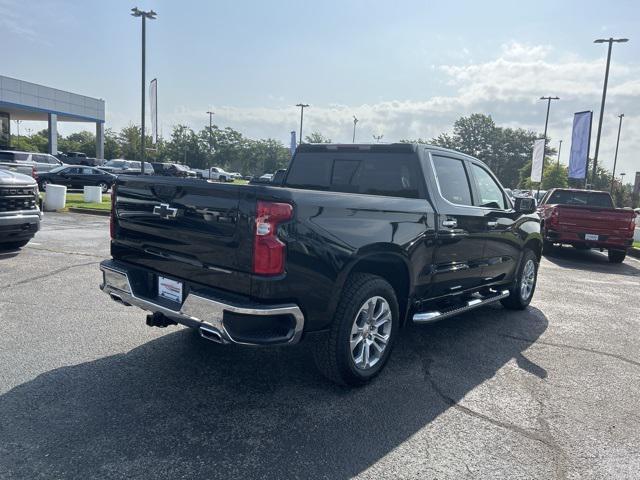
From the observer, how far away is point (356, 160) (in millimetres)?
4883

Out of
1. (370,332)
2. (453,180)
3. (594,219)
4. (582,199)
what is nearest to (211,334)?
(370,332)

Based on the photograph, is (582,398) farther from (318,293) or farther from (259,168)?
(259,168)

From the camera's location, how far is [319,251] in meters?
3.30

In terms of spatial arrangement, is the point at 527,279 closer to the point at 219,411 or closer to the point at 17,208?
the point at 219,411

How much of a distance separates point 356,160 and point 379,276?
4.52ft

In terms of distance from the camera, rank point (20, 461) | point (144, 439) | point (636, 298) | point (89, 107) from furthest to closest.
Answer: point (89, 107) < point (636, 298) < point (144, 439) < point (20, 461)

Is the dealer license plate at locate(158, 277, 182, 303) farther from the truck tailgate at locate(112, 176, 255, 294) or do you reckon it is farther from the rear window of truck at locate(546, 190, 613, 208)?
the rear window of truck at locate(546, 190, 613, 208)

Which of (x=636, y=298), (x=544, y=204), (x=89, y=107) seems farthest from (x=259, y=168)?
(x=636, y=298)

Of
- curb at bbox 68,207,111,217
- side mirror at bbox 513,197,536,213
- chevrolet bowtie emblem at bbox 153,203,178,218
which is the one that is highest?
side mirror at bbox 513,197,536,213

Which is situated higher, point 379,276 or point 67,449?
point 379,276

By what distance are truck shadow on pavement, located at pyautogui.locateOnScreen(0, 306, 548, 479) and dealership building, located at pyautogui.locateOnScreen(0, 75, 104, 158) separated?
3873 cm

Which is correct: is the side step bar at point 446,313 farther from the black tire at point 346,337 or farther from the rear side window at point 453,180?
the rear side window at point 453,180

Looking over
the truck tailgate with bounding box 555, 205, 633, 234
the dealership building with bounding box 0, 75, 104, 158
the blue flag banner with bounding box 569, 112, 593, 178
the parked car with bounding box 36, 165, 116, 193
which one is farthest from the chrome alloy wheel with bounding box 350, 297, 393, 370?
the dealership building with bounding box 0, 75, 104, 158

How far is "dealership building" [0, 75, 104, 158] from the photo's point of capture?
118 ft
